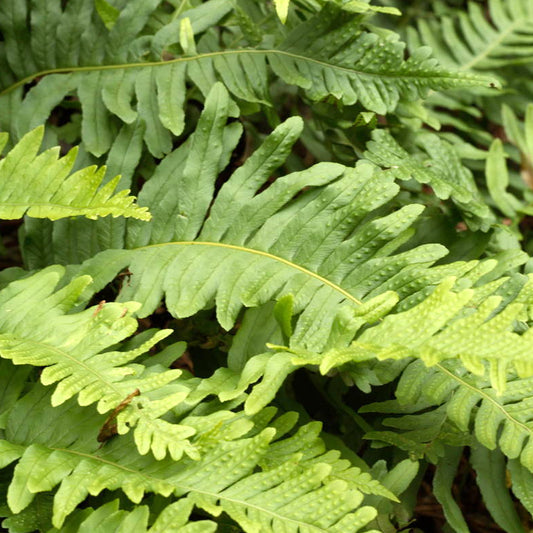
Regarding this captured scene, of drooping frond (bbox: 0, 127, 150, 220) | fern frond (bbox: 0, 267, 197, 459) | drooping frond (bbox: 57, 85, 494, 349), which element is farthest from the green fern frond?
drooping frond (bbox: 0, 127, 150, 220)

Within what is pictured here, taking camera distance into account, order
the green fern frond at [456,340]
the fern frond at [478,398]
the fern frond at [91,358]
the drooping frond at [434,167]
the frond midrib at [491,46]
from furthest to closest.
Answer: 1. the frond midrib at [491,46]
2. the drooping frond at [434,167]
3. the fern frond at [478,398]
4. the fern frond at [91,358]
5. the green fern frond at [456,340]

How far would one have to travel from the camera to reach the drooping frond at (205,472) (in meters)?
1.12

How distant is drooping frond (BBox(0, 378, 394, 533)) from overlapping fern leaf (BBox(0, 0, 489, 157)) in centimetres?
72

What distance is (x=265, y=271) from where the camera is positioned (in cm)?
143

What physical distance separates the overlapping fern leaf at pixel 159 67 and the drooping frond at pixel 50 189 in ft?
0.90

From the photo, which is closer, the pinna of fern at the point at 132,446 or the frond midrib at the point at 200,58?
the pinna of fern at the point at 132,446

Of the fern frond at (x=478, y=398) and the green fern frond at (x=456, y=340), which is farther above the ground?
the green fern frond at (x=456, y=340)

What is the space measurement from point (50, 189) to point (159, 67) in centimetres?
55

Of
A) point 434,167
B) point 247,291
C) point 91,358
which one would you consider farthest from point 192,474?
point 434,167

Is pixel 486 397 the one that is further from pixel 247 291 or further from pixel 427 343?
pixel 247 291

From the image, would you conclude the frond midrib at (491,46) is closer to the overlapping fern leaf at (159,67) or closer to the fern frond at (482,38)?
the fern frond at (482,38)

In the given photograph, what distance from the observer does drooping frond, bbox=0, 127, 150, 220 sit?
1.31 metres

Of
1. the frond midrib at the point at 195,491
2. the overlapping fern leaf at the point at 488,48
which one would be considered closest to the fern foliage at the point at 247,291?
the frond midrib at the point at 195,491

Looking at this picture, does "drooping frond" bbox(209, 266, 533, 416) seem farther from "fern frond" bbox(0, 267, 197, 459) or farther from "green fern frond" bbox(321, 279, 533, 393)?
"fern frond" bbox(0, 267, 197, 459)
